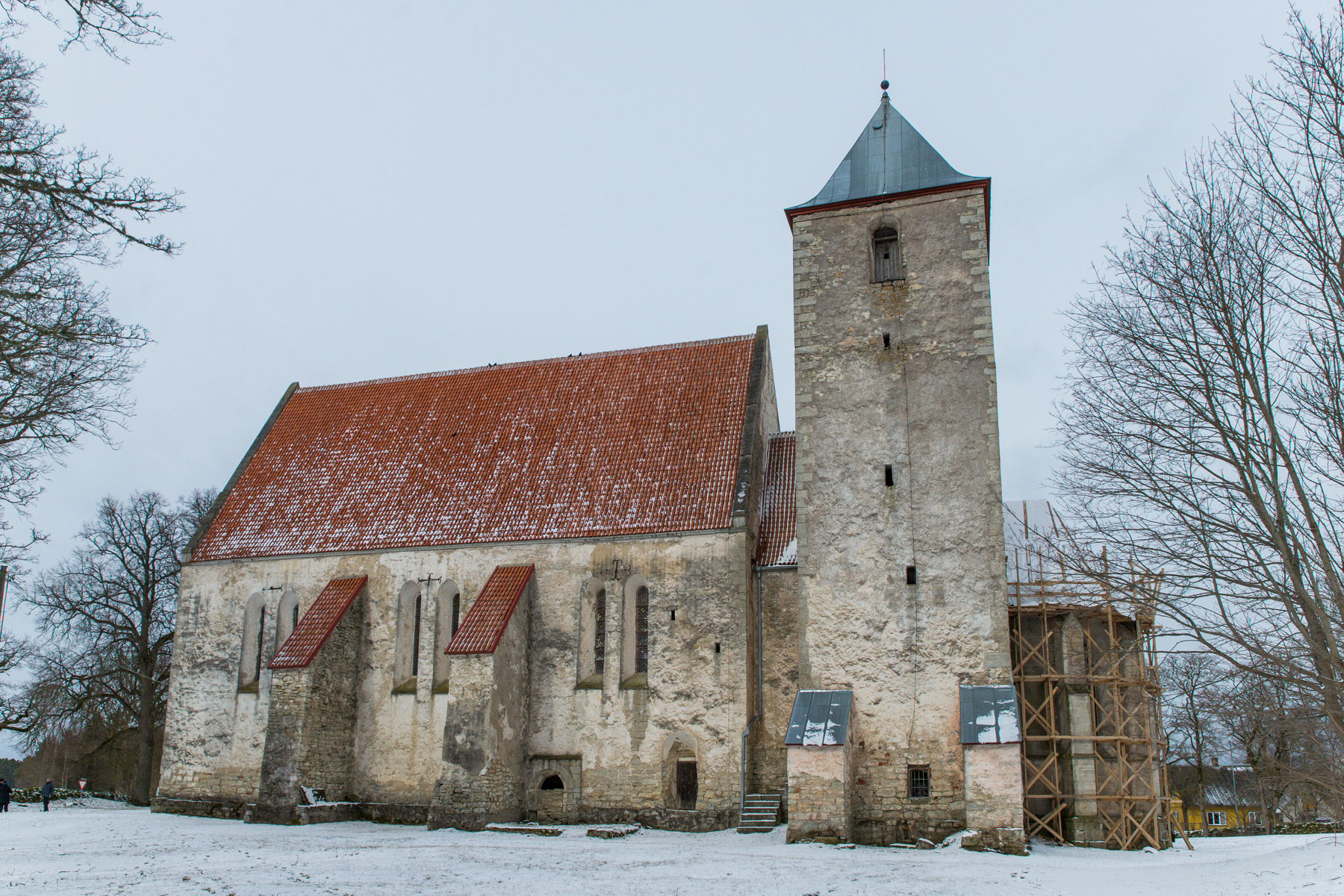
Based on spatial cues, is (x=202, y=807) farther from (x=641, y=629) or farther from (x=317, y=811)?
(x=641, y=629)

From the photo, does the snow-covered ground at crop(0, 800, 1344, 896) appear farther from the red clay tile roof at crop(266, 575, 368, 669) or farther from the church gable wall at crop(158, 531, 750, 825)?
the red clay tile roof at crop(266, 575, 368, 669)

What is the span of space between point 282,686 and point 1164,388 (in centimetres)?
1650

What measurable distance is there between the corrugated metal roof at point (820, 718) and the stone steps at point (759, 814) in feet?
5.45

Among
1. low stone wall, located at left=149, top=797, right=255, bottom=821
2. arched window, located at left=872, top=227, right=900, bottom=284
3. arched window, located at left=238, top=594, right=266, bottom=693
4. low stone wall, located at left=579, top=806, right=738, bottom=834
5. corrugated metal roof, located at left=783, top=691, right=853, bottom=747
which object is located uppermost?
arched window, located at left=872, top=227, right=900, bottom=284

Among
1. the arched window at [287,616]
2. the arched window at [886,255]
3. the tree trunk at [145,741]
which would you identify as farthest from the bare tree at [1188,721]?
the tree trunk at [145,741]

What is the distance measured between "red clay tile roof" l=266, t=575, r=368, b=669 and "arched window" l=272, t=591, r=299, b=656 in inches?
24.8

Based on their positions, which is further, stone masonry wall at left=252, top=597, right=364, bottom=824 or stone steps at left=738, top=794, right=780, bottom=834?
stone masonry wall at left=252, top=597, right=364, bottom=824

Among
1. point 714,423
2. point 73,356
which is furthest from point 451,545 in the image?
point 73,356

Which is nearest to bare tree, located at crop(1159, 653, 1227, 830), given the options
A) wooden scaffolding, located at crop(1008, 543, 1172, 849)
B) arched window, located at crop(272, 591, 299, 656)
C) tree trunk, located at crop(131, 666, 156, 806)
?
wooden scaffolding, located at crop(1008, 543, 1172, 849)

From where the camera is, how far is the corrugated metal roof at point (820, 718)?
53.3 feet

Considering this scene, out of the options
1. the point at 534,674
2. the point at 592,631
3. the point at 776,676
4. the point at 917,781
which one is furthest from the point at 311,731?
the point at 917,781

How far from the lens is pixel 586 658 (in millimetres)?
19875

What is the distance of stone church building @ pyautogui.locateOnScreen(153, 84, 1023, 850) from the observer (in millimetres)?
17203

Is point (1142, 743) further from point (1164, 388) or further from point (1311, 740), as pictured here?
point (1164, 388)
